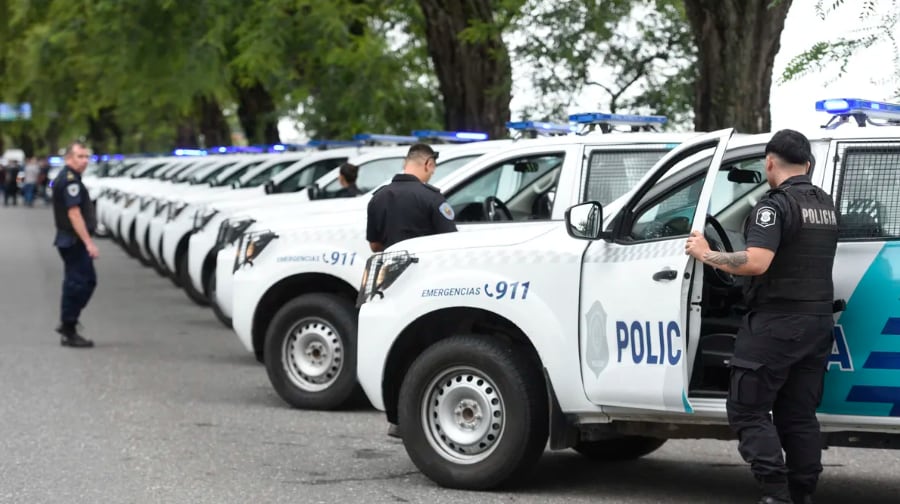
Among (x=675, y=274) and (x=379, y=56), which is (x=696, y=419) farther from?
(x=379, y=56)

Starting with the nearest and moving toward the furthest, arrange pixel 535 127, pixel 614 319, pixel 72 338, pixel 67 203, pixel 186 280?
1. pixel 614 319
2. pixel 535 127
3. pixel 67 203
4. pixel 72 338
5. pixel 186 280

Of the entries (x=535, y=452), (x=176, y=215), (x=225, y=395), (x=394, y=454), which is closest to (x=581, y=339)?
(x=535, y=452)

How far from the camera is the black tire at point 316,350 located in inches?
426

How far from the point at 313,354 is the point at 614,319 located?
13.5ft

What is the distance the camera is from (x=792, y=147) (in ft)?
21.4

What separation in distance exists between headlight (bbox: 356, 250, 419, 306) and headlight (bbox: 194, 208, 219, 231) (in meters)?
8.43

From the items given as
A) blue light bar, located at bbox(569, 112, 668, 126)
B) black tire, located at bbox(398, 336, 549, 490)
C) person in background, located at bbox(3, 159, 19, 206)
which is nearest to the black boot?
blue light bar, located at bbox(569, 112, 668, 126)

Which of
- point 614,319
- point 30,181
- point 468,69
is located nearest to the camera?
point 614,319

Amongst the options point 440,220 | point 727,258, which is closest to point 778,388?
point 727,258

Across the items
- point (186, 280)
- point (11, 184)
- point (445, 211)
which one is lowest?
point (186, 280)

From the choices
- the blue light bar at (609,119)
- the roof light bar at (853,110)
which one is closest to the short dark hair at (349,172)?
the blue light bar at (609,119)

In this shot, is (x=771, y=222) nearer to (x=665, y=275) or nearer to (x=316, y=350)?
(x=665, y=275)

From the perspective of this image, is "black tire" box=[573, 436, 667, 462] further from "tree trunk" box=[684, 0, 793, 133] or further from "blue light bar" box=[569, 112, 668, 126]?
"tree trunk" box=[684, 0, 793, 133]

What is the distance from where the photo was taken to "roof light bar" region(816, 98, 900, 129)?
6797mm
